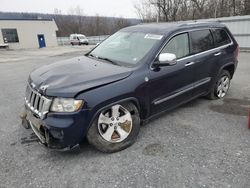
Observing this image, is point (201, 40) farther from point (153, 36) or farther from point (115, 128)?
point (115, 128)

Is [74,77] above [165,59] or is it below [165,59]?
below

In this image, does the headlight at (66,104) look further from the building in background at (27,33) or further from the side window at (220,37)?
the building in background at (27,33)

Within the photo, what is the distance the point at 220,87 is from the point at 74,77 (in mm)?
3534

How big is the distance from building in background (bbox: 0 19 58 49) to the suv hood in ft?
111

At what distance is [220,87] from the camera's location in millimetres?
4914

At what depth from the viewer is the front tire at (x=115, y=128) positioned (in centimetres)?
285

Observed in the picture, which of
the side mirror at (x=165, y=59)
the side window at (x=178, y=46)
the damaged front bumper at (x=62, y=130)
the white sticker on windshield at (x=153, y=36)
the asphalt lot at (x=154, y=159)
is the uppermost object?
the white sticker on windshield at (x=153, y=36)

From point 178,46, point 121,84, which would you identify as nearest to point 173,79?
point 178,46

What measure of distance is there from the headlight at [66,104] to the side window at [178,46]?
5.54 ft

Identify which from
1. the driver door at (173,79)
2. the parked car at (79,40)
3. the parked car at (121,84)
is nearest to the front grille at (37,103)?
the parked car at (121,84)

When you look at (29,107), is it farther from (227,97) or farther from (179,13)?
(179,13)

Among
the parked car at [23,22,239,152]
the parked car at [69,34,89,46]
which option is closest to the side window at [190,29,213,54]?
the parked car at [23,22,239,152]

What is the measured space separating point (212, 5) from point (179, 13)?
4692 millimetres

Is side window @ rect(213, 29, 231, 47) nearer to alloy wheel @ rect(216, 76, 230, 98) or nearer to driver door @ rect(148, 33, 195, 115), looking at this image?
alloy wheel @ rect(216, 76, 230, 98)
